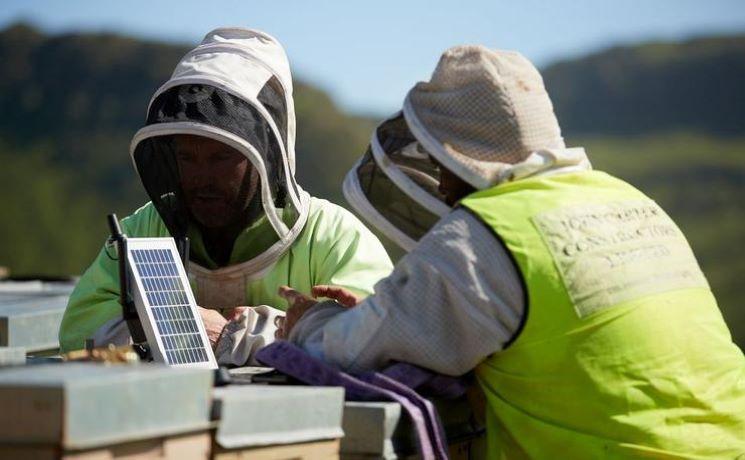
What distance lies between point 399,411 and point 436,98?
102 cm

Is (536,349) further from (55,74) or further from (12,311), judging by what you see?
(55,74)

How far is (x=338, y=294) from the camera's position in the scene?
481 centimetres

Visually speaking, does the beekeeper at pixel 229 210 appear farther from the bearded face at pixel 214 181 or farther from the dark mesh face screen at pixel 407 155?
the dark mesh face screen at pixel 407 155

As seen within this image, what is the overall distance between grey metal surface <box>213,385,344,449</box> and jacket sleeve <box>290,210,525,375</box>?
33cm

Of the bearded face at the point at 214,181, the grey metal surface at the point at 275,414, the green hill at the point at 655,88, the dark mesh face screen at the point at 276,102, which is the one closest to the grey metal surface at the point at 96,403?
the grey metal surface at the point at 275,414

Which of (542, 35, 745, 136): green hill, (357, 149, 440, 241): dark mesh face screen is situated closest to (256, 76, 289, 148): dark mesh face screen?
(357, 149, 440, 241): dark mesh face screen

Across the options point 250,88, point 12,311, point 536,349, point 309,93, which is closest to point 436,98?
point 536,349

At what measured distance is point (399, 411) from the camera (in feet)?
13.5

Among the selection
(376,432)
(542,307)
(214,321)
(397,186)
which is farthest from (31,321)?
(542,307)

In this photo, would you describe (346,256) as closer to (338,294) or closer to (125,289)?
(338,294)

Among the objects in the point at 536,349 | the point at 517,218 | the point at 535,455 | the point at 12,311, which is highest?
the point at 517,218

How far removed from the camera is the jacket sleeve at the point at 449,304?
4.21 metres

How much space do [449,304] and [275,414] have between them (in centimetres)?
64

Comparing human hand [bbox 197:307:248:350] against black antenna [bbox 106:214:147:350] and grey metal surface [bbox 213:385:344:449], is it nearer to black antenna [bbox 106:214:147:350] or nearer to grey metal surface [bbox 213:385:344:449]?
black antenna [bbox 106:214:147:350]
